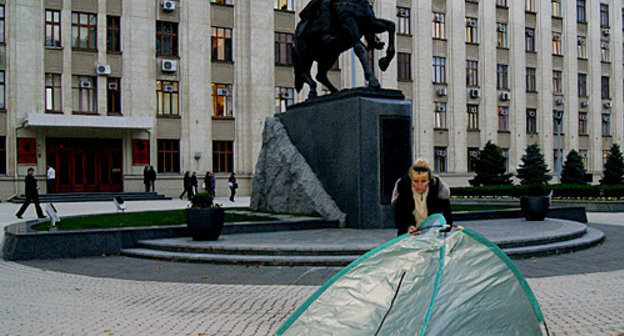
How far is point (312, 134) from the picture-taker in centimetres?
1531

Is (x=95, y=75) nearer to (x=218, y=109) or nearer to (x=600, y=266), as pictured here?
(x=218, y=109)

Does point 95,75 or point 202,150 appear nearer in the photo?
point 95,75

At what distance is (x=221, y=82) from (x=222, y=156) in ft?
15.5

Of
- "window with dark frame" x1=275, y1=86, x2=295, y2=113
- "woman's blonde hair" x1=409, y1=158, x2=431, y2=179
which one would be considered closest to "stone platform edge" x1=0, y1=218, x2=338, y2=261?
"woman's blonde hair" x1=409, y1=158, x2=431, y2=179

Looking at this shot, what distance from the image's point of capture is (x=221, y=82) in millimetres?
39688

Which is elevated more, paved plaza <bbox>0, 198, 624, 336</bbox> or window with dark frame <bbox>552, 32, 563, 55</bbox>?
window with dark frame <bbox>552, 32, 563, 55</bbox>

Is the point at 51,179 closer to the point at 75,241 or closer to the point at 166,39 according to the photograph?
the point at 166,39

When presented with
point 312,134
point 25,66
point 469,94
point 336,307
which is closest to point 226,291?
point 336,307

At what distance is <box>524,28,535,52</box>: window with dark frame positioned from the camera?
51.1 meters

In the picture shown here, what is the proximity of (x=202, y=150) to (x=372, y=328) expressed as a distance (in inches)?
1385

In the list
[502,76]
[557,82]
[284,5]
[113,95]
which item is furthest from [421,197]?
[557,82]

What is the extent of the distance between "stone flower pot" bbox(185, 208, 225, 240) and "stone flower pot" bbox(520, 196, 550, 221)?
27.4ft

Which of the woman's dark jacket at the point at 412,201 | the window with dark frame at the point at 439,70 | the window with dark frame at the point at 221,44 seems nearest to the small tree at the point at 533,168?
the window with dark frame at the point at 439,70

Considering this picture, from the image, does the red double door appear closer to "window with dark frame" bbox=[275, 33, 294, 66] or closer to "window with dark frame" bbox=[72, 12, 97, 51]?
"window with dark frame" bbox=[72, 12, 97, 51]
